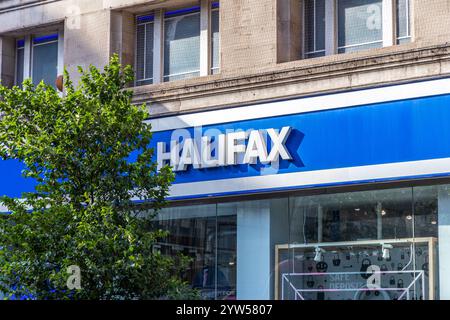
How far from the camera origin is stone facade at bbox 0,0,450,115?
54.6ft

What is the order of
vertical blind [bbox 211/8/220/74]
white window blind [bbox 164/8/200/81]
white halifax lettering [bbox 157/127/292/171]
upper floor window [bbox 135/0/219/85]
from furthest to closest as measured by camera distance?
white window blind [bbox 164/8/200/81] < upper floor window [bbox 135/0/219/85] < vertical blind [bbox 211/8/220/74] < white halifax lettering [bbox 157/127/292/171]

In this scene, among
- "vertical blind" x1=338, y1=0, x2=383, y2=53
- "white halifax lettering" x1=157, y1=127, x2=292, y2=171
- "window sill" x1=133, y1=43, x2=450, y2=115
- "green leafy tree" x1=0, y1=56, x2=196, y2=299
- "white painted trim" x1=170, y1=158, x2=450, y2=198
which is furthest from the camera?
"vertical blind" x1=338, y1=0, x2=383, y2=53

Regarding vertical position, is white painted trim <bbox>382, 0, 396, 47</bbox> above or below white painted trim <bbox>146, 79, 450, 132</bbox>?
above

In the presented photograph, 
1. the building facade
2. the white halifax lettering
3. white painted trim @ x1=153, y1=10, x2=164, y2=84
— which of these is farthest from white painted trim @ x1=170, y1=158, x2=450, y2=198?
white painted trim @ x1=153, y1=10, x2=164, y2=84

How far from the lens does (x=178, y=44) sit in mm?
21047

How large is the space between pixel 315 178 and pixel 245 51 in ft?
11.9

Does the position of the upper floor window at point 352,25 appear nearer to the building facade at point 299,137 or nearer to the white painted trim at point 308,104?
the building facade at point 299,137

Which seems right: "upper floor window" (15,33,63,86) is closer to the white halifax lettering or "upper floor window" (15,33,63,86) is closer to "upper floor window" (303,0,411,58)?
the white halifax lettering

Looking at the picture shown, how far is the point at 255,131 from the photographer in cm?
1830

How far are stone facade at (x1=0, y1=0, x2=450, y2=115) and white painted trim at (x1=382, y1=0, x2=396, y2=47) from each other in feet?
2.17

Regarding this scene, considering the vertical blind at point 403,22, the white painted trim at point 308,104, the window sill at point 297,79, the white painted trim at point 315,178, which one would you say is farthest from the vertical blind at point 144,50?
the vertical blind at point 403,22

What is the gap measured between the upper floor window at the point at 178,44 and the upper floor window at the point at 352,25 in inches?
98.0
